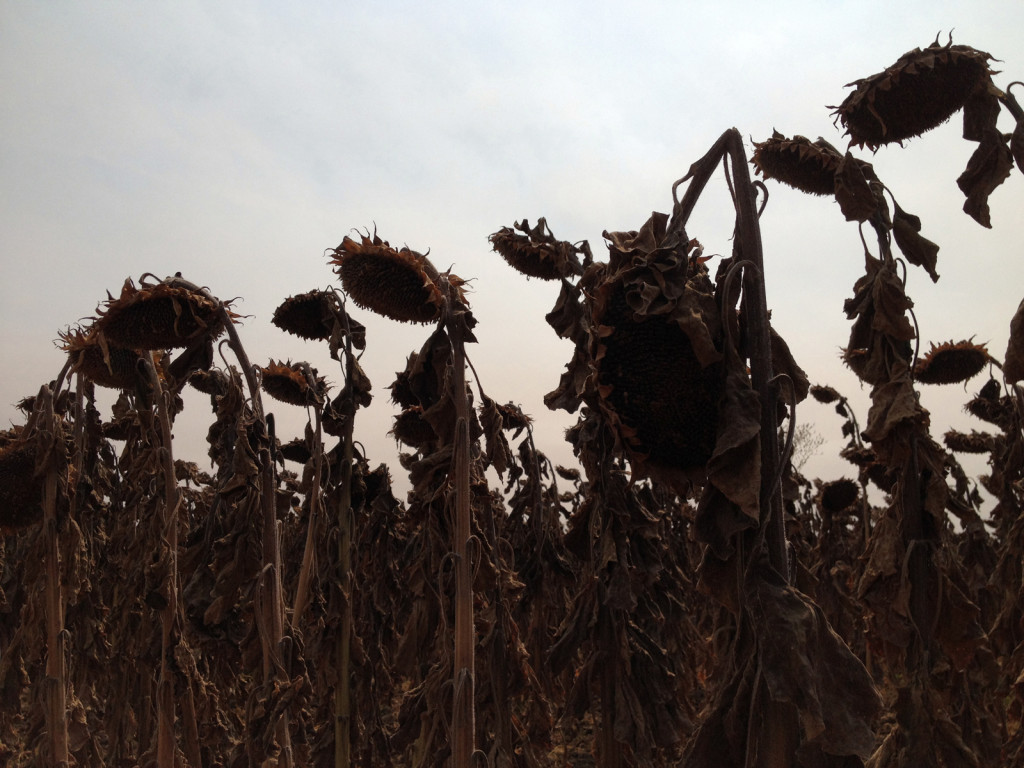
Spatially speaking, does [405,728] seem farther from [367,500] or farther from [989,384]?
[989,384]

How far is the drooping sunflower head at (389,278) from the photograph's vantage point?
2971 millimetres

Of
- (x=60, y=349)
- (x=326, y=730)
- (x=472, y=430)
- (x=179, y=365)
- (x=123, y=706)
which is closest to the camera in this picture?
(x=179, y=365)

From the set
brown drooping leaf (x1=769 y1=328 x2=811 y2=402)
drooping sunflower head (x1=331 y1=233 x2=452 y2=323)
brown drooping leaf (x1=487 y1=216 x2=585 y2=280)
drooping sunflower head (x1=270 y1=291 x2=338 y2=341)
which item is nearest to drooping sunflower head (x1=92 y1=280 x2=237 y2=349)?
drooping sunflower head (x1=331 y1=233 x2=452 y2=323)

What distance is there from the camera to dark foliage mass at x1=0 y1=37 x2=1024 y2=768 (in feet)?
4.74

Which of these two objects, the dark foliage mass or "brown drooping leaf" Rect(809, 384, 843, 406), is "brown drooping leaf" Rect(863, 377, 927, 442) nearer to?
the dark foliage mass

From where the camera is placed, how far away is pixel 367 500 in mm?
5039

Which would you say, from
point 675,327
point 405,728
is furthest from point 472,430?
point 675,327

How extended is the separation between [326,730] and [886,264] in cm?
417

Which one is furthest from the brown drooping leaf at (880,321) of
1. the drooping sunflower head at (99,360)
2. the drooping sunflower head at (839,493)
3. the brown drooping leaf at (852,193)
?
the drooping sunflower head at (839,493)

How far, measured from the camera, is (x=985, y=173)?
247 cm

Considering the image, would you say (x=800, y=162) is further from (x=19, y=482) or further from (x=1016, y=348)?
(x=19, y=482)

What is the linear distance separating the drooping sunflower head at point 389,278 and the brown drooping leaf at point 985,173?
6.50 ft

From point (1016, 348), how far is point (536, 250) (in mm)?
2232

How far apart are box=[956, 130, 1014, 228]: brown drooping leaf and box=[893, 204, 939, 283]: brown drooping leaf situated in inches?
28.3
